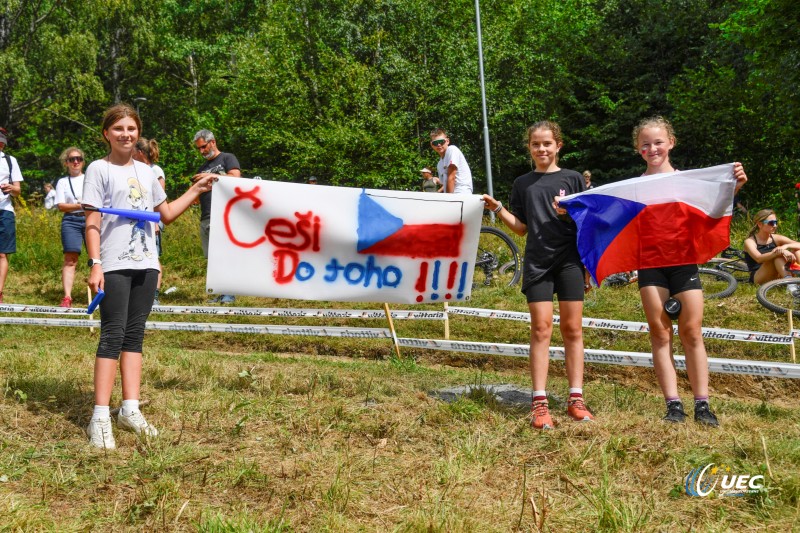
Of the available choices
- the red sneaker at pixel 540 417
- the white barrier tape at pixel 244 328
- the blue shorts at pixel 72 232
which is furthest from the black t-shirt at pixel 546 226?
the blue shorts at pixel 72 232

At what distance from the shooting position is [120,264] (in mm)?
4227

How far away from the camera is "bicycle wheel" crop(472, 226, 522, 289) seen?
10833mm

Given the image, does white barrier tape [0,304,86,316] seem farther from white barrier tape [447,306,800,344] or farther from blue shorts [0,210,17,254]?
white barrier tape [447,306,800,344]

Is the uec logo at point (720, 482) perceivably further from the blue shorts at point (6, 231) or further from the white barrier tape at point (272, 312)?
the blue shorts at point (6, 231)

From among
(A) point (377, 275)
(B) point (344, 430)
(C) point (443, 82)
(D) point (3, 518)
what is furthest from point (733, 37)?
(D) point (3, 518)

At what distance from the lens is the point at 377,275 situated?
5.78m

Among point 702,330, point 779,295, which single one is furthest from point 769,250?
point 702,330

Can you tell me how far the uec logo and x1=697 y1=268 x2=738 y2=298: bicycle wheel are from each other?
6.96m

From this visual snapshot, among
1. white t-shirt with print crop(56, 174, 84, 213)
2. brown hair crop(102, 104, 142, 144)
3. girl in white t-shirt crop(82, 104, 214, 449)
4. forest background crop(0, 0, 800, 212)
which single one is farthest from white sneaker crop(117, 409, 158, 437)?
forest background crop(0, 0, 800, 212)

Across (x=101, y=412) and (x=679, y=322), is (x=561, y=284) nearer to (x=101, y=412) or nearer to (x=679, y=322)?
(x=679, y=322)

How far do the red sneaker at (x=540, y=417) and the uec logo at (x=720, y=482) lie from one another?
39.9 inches

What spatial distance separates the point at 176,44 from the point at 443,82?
1581cm

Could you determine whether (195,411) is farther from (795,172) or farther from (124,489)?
(795,172)

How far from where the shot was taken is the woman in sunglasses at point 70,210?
923 centimetres
